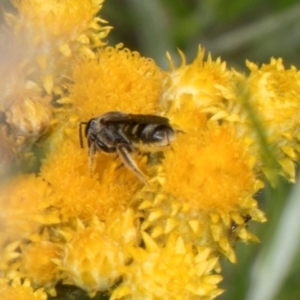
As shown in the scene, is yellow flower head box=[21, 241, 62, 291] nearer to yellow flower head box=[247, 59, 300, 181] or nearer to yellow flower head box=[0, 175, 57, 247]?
yellow flower head box=[0, 175, 57, 247]

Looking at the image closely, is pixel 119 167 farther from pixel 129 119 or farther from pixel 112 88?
pixel 112 88

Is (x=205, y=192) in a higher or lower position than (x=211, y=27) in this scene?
lower

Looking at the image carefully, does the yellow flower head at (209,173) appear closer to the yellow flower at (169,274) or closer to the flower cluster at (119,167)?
the flower cluster at (119,167)

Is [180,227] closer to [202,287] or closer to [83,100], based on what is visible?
[202,287]

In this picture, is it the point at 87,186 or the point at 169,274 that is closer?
the point at 169,274

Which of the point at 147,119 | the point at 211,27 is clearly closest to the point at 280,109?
the point at 147,119

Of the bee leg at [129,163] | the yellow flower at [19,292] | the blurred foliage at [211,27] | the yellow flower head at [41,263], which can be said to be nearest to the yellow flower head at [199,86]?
the bee leg at [129,163]

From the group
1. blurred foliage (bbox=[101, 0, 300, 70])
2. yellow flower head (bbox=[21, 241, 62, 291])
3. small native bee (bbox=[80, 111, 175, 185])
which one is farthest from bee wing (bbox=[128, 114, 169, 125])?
blurred foliage (bbox=[101, 0, 300, 70])

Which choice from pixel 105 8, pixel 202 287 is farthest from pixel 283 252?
pixel 105 8
